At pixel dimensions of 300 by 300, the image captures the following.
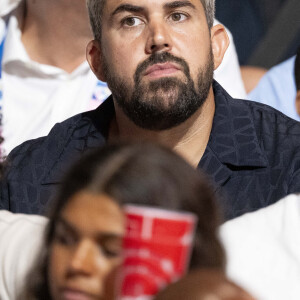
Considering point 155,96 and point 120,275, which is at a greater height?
point 155,96

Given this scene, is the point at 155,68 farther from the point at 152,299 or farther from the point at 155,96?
the point at 152,299

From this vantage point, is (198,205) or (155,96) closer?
(198,205)

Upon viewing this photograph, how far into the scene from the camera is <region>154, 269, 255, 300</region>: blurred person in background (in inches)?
28.1

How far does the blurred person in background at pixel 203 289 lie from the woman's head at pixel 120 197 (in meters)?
0.10

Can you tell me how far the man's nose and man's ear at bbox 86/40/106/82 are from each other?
Answer: 0.21 metres

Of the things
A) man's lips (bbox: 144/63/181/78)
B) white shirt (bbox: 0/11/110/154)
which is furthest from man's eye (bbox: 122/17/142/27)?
white shirt (bbox: 0/11/110/154)

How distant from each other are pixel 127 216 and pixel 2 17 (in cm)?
142

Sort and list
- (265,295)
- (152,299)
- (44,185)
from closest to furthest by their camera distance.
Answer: (152,299) < (265,295) < (44,185)

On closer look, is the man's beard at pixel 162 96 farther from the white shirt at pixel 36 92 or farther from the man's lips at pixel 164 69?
the white shirt at pixel 36 92

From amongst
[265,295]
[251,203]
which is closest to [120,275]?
[265,295]

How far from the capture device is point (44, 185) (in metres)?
1.50

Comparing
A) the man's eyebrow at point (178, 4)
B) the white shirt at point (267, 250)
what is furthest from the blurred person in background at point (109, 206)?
the man's eyebrow at point (178, 4)

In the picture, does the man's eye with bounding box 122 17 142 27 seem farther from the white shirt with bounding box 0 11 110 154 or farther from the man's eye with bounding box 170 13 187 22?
the white shirt with bounding box 0 11 110 154

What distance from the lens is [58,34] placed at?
216 cm
